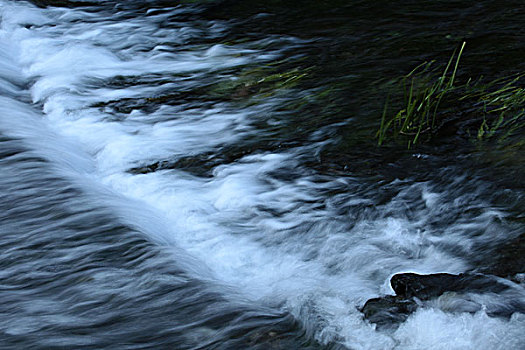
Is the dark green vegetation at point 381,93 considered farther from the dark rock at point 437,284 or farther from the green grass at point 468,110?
the dark rock at point 437,284

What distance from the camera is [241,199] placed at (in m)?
4.07

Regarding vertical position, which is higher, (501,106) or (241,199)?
(501,106)

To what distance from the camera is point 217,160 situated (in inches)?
180

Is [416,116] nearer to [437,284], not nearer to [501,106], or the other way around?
[501,106]

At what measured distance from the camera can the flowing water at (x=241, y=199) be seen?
9.31 feet

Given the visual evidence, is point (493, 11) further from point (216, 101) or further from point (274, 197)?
point (274, 197)

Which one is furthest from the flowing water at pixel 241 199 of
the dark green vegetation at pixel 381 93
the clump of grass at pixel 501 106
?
the clump of grass at pixel 501 106

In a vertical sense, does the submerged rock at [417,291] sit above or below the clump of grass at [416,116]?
below

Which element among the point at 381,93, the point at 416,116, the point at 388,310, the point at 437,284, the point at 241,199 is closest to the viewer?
the point at 388,310

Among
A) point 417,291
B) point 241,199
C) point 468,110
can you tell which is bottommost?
point 241,199

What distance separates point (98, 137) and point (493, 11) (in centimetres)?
366

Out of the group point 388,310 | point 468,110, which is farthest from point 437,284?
point 468,110

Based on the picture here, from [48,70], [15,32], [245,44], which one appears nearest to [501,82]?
[245,44]

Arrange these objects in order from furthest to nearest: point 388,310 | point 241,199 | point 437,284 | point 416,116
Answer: point 416,116 → point 241,199 → point 437,284 → point 388,310
